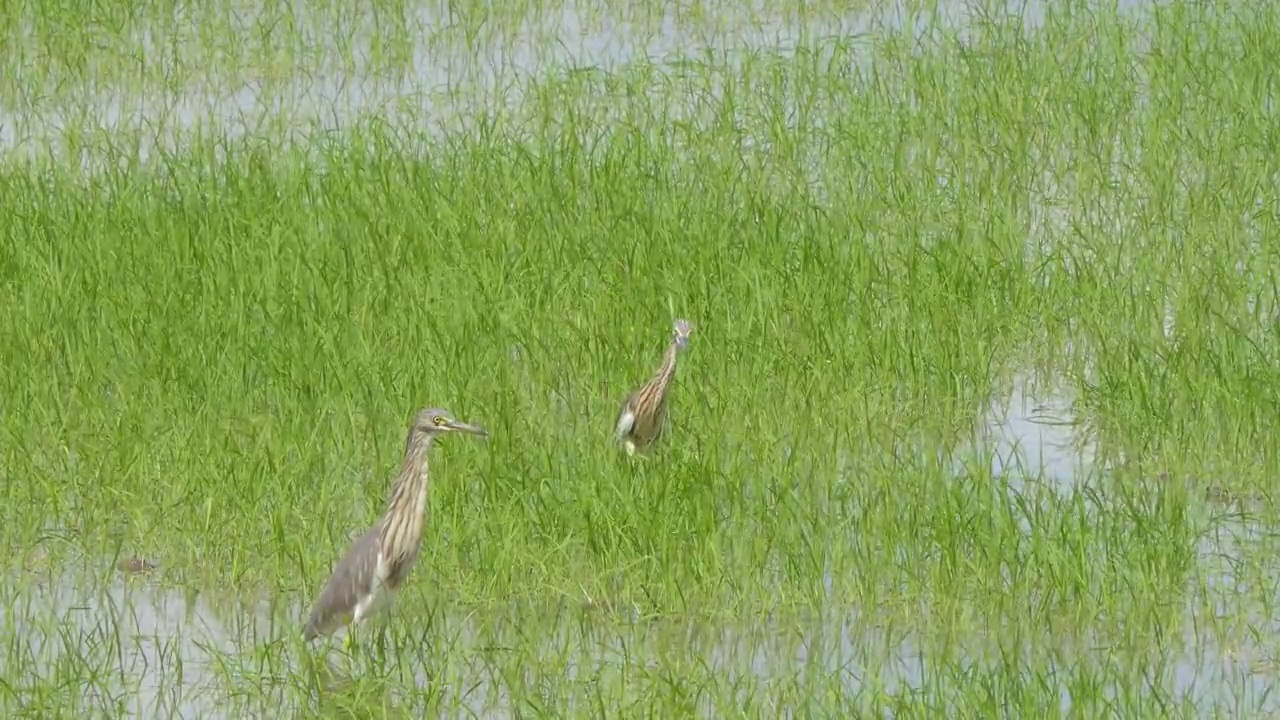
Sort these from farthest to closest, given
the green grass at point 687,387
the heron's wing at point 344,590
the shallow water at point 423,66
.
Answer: the shallow water at point 423,66 → the green grass at point 687,387 → the heron's wing at point 344,590

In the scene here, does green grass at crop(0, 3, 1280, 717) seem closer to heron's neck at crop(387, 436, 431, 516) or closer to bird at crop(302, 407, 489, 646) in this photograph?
bird at crop(302, 407, 489, 646)

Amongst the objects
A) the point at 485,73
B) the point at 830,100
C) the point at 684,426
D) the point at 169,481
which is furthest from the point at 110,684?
the point at 485,73

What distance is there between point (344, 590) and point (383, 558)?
0.56ft

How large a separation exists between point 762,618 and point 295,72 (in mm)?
7740

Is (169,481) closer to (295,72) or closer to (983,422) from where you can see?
(983,422)

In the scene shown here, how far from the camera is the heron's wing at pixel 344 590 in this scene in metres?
6.13

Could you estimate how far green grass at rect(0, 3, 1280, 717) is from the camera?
631cm

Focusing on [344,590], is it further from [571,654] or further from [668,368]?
[668,368]

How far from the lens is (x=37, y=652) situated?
6305mm

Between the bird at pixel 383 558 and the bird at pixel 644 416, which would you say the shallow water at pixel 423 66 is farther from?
the bird at pixel 383 558

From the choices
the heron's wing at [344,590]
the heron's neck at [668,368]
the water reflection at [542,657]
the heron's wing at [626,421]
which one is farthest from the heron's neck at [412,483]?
the heron's neck at [668,368]

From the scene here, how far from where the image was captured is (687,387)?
326 inches

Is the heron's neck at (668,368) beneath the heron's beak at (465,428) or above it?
beneath

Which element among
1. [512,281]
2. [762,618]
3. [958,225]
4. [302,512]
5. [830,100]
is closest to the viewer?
[762,618]
